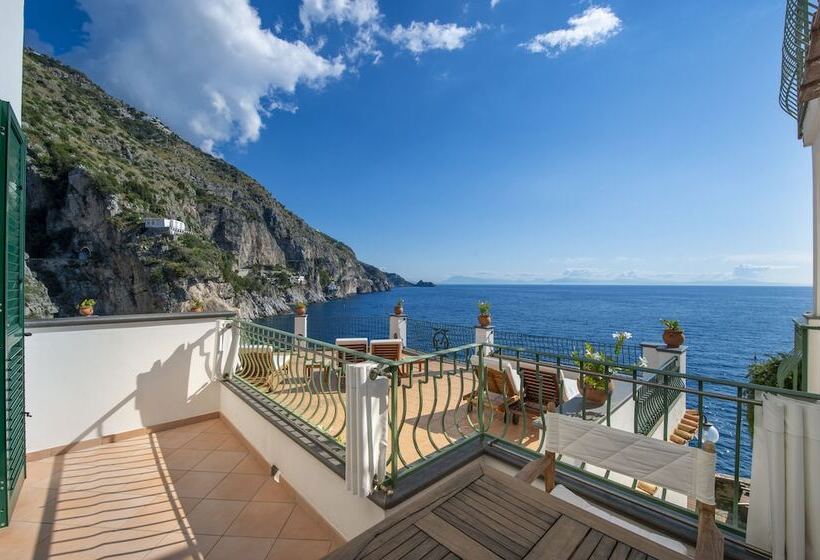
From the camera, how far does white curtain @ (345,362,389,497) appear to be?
1962 mm

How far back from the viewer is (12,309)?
8.18 feet

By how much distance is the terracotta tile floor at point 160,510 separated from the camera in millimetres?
2197

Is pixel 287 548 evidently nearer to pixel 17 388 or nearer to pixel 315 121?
pixel 17 388

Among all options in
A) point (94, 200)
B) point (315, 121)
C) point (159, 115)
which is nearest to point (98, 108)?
point (159, 115)

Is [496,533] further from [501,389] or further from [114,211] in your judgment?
[114,211]

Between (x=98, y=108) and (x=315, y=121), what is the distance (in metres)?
29.7

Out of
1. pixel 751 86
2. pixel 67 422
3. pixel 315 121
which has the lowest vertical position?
pixel 67 422

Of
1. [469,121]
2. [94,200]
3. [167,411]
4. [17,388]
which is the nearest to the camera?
[17,388]

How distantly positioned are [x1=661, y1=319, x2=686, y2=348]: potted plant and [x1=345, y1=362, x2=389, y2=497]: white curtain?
19.6 ft

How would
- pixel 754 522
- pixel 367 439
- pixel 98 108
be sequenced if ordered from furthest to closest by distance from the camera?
pixel 98 108 < pixel 367 439 < pixel 754 522

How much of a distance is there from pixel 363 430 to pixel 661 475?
145 centimetres

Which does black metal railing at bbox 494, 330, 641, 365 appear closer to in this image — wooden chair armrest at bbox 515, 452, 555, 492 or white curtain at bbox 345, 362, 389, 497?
wooden chair armrest at bbox 515, 452, 555, 492

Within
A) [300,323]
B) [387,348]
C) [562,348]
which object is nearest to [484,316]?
[387,348]

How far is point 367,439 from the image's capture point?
6.49ft
